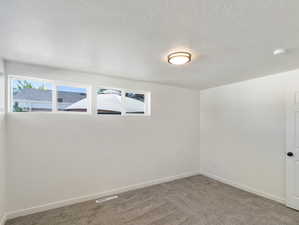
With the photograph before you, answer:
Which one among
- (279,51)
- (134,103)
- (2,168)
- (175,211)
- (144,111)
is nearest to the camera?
(279,51)

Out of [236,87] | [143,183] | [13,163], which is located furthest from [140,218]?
[236,87]

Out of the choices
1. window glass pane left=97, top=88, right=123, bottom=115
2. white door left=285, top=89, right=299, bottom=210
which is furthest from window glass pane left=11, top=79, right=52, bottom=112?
white door left=285, top=89, right=299, bottom=210

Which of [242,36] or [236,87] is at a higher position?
[242,36]

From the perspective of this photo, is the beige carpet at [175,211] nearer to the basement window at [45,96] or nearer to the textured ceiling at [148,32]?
the basement window at [45,96]

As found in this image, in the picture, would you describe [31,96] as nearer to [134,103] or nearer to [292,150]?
[134,103]

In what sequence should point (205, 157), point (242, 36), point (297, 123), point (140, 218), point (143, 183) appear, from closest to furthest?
point (242, 36) < point (140, 218) < point (297, 123) < point (143, 183) < point (205, 157)

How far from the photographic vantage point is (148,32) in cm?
164

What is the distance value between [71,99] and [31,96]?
0.62m

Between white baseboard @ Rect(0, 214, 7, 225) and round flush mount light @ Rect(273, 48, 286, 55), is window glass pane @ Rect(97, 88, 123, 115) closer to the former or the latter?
white baseboard @ Rect(0, 214, 7, 225)

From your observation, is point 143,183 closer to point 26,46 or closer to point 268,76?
point 26,46

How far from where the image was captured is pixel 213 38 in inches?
69.3

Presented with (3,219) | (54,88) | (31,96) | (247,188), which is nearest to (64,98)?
(54,88)

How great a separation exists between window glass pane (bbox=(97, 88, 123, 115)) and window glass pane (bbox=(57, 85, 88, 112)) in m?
0.28

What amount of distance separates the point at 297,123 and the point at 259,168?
1135 millimetres
